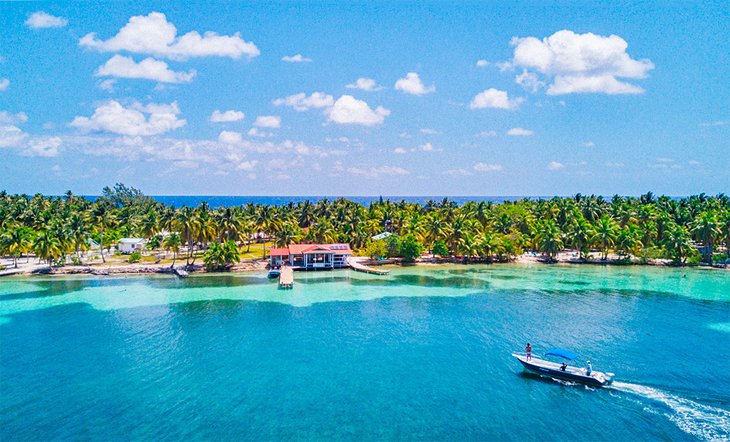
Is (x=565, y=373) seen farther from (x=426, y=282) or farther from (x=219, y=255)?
(x=219, y=255)

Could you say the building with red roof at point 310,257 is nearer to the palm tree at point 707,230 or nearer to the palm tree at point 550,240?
the palm tree at point 550,240

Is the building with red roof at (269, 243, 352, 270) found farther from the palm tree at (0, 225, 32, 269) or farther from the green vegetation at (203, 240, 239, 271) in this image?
the palm tree at (0, 225, 32, 269)

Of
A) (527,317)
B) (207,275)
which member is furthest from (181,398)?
(207,275)

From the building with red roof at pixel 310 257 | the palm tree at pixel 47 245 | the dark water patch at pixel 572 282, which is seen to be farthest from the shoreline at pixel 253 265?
the dark water patch at pixel 572 282

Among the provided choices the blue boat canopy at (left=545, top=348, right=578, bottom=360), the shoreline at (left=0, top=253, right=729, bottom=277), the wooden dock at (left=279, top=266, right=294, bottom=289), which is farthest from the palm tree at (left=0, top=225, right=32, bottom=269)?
the blue boat canopy at (left=545, top=348, right=578, bottom=360)

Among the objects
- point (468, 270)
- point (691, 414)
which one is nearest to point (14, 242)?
point (468, 270)
